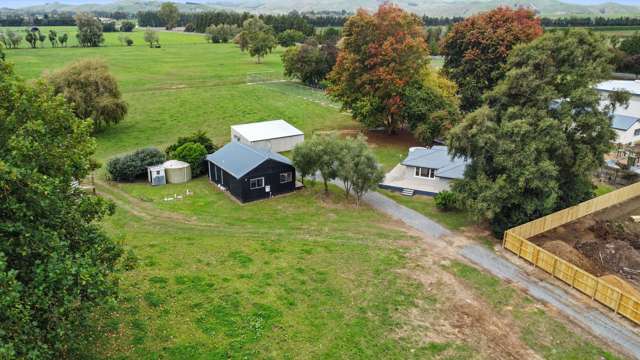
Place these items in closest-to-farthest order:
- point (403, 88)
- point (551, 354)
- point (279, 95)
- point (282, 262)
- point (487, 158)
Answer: point (551, 354), point (282, 262), point (487, 158), point (403, 88), point (279, 95)

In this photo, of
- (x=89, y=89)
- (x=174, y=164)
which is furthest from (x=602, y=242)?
(x=89, y=89)

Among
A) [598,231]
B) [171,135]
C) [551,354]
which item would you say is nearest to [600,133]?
[598,231]

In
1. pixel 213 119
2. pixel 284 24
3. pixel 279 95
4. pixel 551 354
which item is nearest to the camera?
pixel 551 354

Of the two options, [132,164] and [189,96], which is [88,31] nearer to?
[189,96]

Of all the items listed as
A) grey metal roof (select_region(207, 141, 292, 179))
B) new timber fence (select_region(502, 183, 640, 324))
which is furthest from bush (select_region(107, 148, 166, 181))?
new timber fence (select_region(502, 183, 640, 324))

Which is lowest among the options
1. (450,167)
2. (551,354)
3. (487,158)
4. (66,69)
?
(551,354)

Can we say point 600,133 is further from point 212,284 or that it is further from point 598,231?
point 212,284
